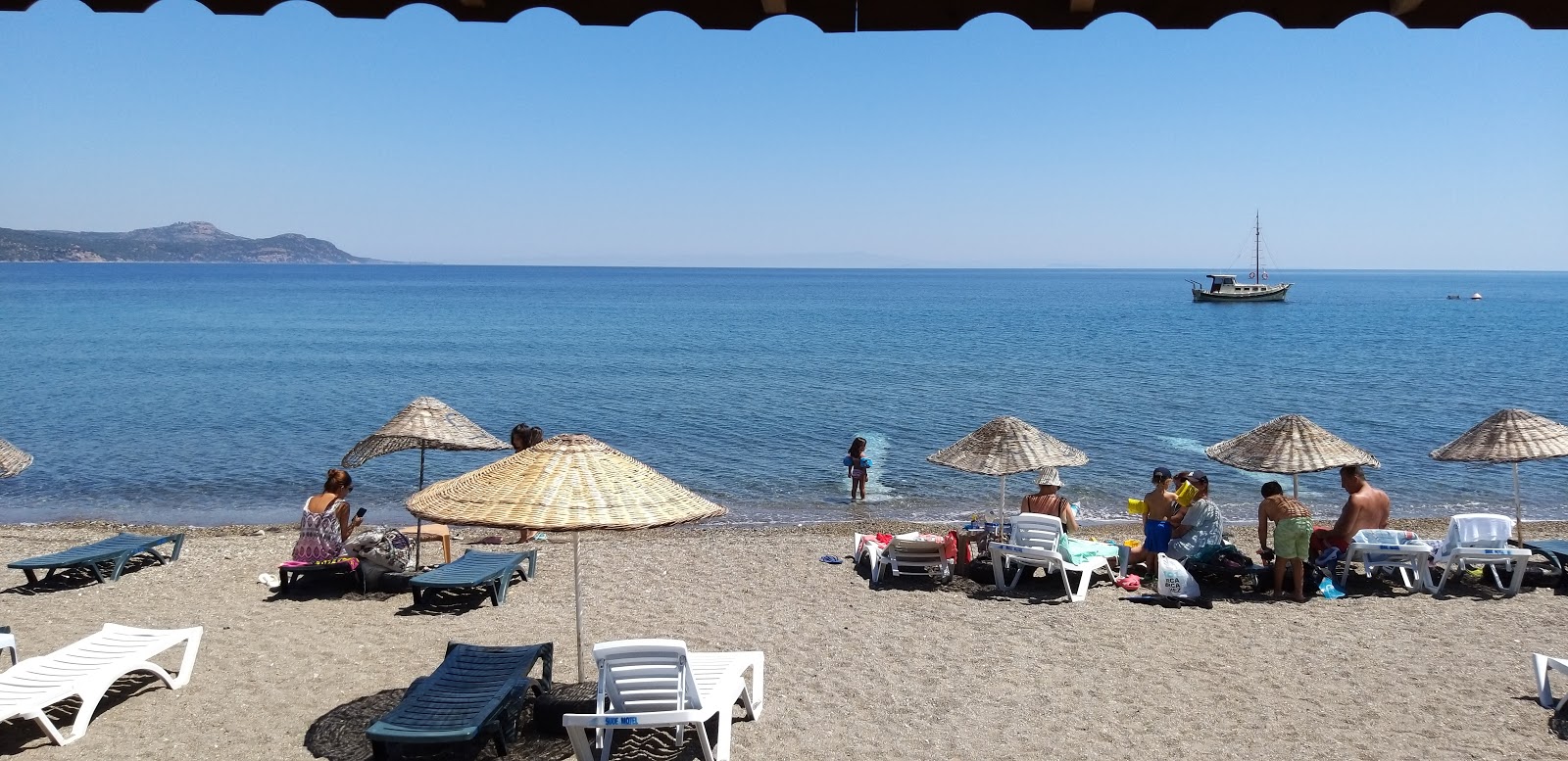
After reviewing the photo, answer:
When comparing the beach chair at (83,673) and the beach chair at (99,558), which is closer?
the beach chair at (83,673)

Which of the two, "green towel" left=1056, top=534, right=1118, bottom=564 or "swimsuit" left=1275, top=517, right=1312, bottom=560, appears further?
"green towel" left=1056, top=534, right=1118, bottom=564

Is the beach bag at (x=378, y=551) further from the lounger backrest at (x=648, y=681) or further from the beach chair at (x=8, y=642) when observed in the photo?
the lounger backrest at (x=648, y=681)

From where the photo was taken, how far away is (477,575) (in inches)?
381

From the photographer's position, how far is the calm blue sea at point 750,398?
2022 centimetres

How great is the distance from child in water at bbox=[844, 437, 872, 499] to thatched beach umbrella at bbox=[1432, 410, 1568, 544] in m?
9.29

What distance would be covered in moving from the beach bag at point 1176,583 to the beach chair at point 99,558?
10.4 m

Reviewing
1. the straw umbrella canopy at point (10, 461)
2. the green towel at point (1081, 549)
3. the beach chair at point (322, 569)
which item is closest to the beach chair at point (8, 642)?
the beach chair at point (322, 569)

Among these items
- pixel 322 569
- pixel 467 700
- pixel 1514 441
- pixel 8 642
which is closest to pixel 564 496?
pixel 467 700

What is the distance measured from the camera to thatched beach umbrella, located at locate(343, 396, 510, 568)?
1075 cm

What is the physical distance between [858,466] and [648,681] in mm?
12949

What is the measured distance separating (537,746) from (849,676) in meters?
2.33

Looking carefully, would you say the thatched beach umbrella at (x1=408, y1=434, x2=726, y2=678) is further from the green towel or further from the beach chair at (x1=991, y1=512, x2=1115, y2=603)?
the green towel

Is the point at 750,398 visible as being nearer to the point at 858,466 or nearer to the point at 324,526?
the point at 858,466

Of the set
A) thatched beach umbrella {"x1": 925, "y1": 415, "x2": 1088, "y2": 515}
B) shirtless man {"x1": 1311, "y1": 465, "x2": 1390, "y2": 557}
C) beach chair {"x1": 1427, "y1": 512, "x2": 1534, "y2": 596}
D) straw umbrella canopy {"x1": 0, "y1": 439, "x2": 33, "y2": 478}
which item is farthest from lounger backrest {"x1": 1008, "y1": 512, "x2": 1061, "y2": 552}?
straw umbrella canopy {"x1": 0, "y1": 439, "x2": 33, "y2": 478}
